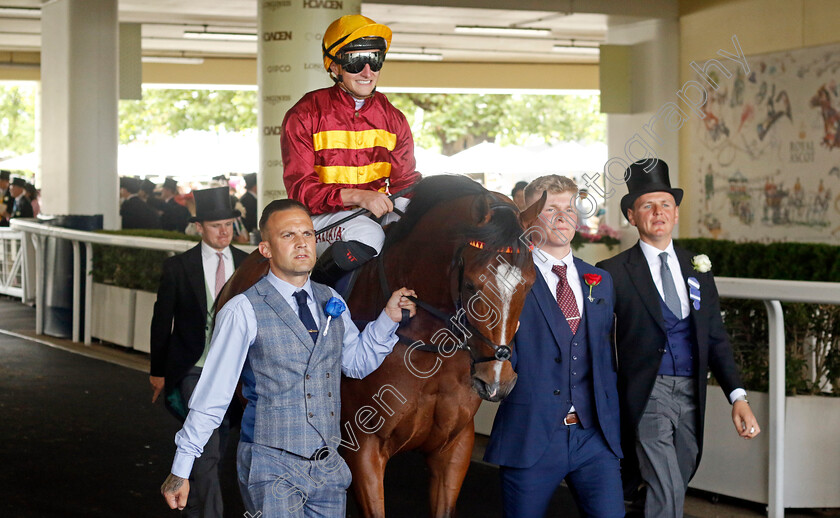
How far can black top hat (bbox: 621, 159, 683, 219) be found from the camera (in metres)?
3.95

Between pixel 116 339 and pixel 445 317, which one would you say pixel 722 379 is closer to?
pixel 445 317

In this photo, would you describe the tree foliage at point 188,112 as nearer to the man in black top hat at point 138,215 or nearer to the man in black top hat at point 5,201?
the man in black top hat at point 5,201

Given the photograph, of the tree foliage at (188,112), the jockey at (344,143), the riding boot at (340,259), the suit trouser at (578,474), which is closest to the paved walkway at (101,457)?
the suit trouser at (578,474)

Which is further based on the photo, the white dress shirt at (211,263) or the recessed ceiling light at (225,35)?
the recessed ceiling light at (225,35)

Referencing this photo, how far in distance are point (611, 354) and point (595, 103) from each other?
40.8 m

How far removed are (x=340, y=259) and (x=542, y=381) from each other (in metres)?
0.89

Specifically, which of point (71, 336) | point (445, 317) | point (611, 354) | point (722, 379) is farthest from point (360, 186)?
point (71, 336)

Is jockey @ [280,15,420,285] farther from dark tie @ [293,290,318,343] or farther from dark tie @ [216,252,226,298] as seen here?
dark tie @ [216,252,226,298]

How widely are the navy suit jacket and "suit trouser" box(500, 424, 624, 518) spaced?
0.12 ft

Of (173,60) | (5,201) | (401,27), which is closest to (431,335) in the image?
(401,27)

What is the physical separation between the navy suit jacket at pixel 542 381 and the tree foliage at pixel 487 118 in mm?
35463

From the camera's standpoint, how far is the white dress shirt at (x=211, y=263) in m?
5.25

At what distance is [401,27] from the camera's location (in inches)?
752

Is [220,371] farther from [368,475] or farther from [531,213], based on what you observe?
[531,213]
